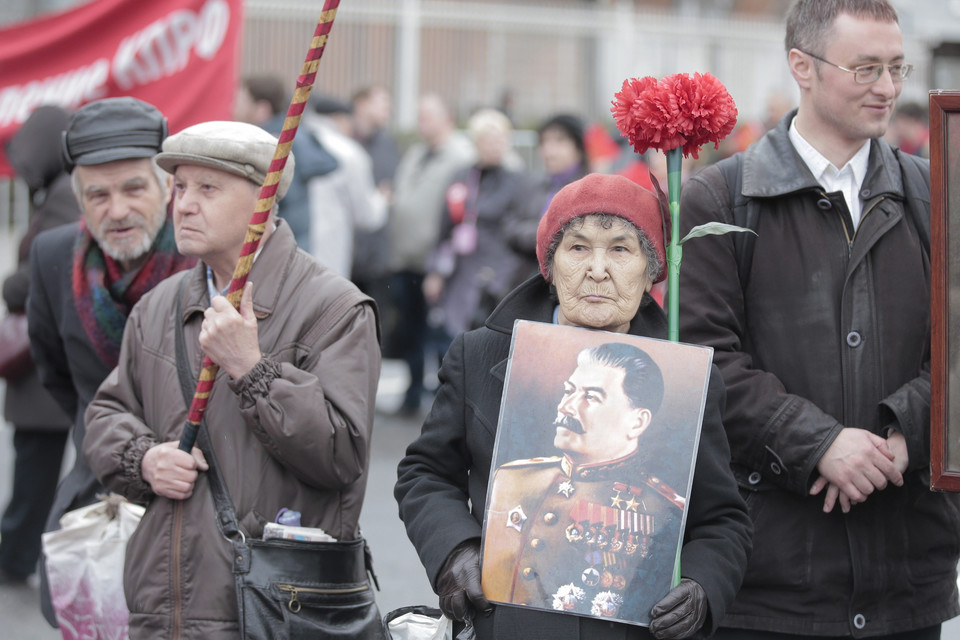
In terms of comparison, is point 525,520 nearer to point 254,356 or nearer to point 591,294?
point 591,294

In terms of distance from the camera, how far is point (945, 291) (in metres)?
2.79

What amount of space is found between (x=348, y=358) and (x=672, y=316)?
37.5 inches

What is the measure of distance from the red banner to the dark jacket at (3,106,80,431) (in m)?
0.88

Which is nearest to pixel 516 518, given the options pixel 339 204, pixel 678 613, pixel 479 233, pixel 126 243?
pixel 678 613

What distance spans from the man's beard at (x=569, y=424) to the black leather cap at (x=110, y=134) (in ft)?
6.35

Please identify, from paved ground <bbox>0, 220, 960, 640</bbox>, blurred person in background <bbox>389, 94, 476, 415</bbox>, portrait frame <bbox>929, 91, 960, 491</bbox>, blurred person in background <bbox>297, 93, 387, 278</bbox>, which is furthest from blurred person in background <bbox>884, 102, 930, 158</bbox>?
portrait frame <bbox>929, 91, 960, 491</bbox>

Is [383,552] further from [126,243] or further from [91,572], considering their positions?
[91,572]

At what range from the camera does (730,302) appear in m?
3.29

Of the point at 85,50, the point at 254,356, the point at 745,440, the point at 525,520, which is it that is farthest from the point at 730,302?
the point at 85,50

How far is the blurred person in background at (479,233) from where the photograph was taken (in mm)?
8617

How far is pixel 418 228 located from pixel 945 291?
7080mm

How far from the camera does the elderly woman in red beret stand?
2.65 metres

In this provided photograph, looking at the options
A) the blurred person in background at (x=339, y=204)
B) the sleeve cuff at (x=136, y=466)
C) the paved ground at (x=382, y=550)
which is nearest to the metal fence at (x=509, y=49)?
the blurred person in background at (x=339, y=204)

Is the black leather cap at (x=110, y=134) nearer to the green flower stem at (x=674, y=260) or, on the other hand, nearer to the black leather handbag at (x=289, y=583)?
the black leather handbag at (x=289, y=583)
